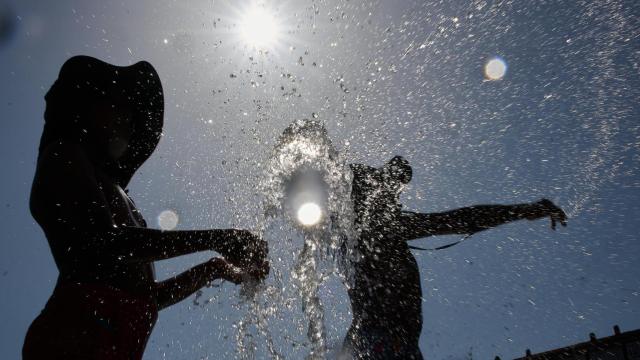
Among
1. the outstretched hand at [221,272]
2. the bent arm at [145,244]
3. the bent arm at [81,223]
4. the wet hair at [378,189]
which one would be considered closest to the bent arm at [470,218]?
the wet hair at [378,189]

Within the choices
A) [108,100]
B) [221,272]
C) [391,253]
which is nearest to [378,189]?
[391,253]

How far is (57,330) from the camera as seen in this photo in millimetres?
1093

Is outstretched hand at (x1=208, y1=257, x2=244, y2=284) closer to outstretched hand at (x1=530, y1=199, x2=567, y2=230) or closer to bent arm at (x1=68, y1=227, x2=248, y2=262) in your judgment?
bent arm at (x1=68, y1=227, x2=248, y2=262)

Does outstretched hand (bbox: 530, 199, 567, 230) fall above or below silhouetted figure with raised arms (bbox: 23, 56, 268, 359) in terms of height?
above

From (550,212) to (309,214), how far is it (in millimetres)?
2444

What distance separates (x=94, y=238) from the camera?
1131 millimetres

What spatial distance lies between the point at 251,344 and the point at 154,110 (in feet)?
7.75

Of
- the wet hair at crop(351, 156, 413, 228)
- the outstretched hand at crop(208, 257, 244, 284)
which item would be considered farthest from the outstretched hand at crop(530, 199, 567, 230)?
the outstretched hand at crop(208, 257, 244, 284)

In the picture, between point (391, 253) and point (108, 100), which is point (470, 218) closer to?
point (391, 253)

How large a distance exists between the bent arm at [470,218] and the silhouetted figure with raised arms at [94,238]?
2.16 metres

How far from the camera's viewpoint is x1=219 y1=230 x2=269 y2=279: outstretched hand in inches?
54.7

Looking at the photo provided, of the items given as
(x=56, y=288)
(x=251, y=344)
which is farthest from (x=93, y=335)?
(x=251, y=344)

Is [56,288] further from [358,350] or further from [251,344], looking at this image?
[251,344]

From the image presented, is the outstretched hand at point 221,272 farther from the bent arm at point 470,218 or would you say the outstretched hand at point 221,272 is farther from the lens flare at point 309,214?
the lens flare at point 309,214
